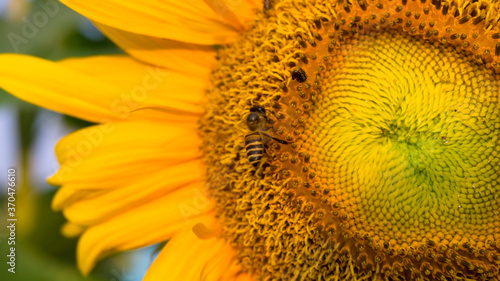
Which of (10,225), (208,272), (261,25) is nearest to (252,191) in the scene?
(208,272)

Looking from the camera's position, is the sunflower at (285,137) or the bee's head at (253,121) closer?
the sunflower at (285,137)

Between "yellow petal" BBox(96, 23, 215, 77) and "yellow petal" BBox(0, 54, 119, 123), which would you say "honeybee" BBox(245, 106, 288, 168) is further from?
"yellow petal" BBox(0, 54, 119, 123)

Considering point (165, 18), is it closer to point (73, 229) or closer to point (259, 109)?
point (259, 109)

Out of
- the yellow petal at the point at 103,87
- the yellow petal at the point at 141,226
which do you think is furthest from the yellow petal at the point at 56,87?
the yellow petal at the point at 141,226
